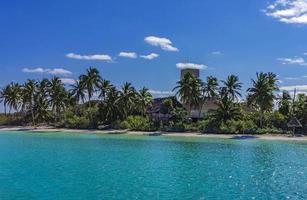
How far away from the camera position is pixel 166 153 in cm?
4034

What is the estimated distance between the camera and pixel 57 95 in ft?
278

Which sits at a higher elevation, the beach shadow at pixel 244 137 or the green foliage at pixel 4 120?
the green foliage at pixel 4 120

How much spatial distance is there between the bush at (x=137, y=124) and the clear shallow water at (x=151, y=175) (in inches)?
1211

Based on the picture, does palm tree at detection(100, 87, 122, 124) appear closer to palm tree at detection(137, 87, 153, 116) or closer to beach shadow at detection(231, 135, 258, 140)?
palm tree at detection(137, 87, 153, 116)

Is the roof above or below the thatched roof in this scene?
above

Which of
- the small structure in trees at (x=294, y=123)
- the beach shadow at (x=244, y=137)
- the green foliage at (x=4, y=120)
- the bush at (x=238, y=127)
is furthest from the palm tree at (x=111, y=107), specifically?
the small structure in trees at (x=294, y=123)

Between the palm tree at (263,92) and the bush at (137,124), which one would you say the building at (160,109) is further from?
the palm tree at (263,92)

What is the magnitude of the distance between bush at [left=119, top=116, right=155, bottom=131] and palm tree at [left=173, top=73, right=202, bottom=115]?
7.68 meters

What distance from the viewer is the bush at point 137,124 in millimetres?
72312

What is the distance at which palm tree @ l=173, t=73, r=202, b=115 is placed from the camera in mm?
72562

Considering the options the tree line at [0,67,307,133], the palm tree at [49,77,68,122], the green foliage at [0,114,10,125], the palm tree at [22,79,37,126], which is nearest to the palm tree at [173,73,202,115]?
the tree line at [0,67,307,133]

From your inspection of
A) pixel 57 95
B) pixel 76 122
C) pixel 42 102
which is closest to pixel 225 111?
pixel 76 122

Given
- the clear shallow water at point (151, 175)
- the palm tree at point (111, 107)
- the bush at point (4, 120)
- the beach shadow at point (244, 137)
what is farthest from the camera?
the bush at point (4, 120)

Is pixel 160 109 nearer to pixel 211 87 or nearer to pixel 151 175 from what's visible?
pixel 211 87
